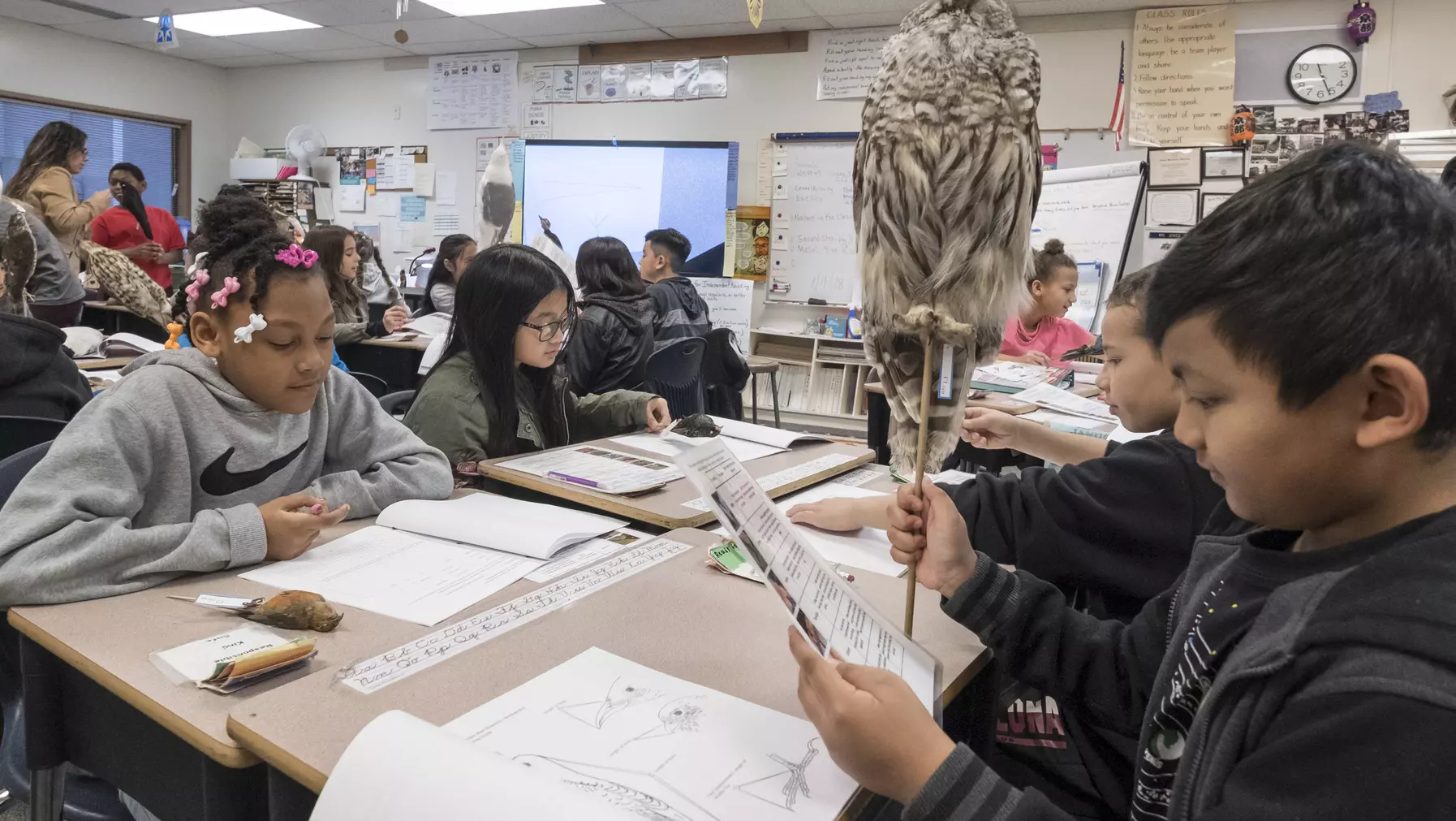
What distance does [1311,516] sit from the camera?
58cm

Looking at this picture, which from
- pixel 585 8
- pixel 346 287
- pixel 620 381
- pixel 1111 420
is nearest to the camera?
pixel 1111 420

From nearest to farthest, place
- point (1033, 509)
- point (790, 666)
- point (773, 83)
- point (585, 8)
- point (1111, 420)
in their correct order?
point (790, 666) < point (1033, 509) < point (1111, 420) < point (585, 8) < point (773, 83)

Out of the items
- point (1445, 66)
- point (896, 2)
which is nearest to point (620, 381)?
point (896, 2)

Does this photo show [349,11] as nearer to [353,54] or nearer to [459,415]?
[353,54]

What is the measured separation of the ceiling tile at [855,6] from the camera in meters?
5.02

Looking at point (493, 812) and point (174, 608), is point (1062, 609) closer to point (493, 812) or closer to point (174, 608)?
point (493, 812)

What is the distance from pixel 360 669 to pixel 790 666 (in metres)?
0.44

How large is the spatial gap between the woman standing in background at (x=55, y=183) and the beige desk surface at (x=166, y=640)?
3761mm

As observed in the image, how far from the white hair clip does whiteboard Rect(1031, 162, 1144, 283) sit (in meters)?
4.28

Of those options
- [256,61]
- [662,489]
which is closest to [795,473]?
[662,489]

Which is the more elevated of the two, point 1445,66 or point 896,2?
point 896,2

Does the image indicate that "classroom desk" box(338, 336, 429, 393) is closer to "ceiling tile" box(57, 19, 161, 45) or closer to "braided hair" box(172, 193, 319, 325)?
"braided hair" box(172, 193, 319, 325)

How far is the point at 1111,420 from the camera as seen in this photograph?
8.49 ft

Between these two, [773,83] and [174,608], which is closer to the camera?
[174,608]
